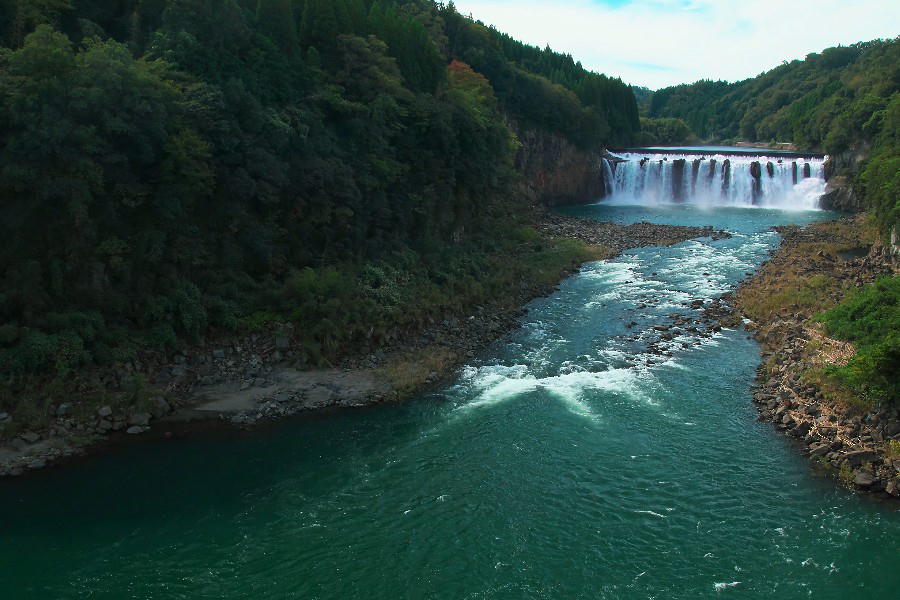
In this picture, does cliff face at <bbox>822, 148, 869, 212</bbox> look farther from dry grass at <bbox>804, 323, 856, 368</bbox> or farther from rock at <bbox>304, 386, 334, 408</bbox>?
rock at <bbox>304, 386, 334, 408</bbox>

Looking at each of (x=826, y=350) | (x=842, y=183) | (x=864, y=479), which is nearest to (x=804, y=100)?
(x=842, y=183)

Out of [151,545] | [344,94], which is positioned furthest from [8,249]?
[344,94]

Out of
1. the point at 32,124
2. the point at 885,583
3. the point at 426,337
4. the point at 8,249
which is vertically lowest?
the point at 885,583

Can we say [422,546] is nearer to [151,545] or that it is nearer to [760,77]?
[151,545]

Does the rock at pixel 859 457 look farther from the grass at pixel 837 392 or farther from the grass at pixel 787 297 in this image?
the grass at pixel 787 297

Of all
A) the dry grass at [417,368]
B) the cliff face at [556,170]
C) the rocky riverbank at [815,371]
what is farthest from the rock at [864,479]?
the cliff face at [556,170]

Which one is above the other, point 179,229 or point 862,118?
point 862,118

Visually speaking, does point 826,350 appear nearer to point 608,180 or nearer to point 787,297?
point 787,297
